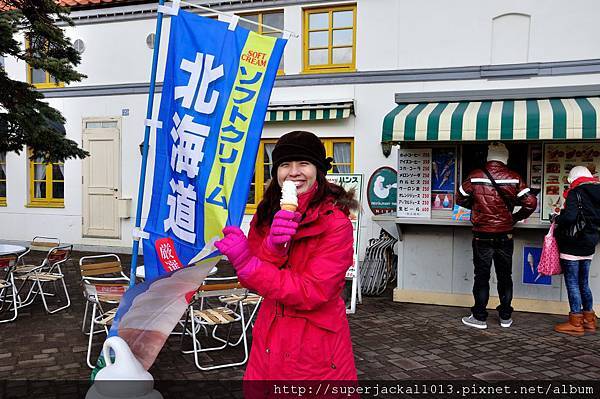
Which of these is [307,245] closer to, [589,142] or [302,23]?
[589,142]

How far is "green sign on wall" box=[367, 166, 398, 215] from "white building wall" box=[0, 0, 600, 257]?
154 millimetres

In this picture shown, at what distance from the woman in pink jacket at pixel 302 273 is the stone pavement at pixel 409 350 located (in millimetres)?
2661

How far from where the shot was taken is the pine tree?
7.02 meters

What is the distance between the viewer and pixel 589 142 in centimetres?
655

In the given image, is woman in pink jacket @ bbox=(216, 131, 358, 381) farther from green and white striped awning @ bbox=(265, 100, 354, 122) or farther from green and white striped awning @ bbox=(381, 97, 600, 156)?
green and white striped awning @ bbox=(265, 100, 354, 122)

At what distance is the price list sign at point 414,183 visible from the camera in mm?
7066

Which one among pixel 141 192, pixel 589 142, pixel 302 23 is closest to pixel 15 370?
pixel 141 192

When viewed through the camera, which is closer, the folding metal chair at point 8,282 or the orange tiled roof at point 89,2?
the folding metal chair at point 8,282

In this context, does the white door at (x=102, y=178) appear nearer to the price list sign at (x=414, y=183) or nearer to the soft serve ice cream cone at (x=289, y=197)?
the price list sign at (x=414, y=183)

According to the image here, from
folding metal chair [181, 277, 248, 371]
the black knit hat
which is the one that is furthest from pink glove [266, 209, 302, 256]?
folding metal chair [181, 277, 248, 371]

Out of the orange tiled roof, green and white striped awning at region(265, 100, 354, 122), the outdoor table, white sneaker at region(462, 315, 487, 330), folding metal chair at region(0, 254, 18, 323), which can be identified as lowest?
white sneaker at region(462, 315, 487, 330)

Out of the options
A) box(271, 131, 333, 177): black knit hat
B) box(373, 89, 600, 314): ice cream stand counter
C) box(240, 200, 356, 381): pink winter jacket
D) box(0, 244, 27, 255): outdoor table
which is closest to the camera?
box(240, 200, 356, 381): pink winter jacket

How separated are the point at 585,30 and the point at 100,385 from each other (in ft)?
30.6

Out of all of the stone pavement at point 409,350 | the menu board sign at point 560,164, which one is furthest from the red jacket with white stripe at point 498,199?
the stone pavement at point 409,350
